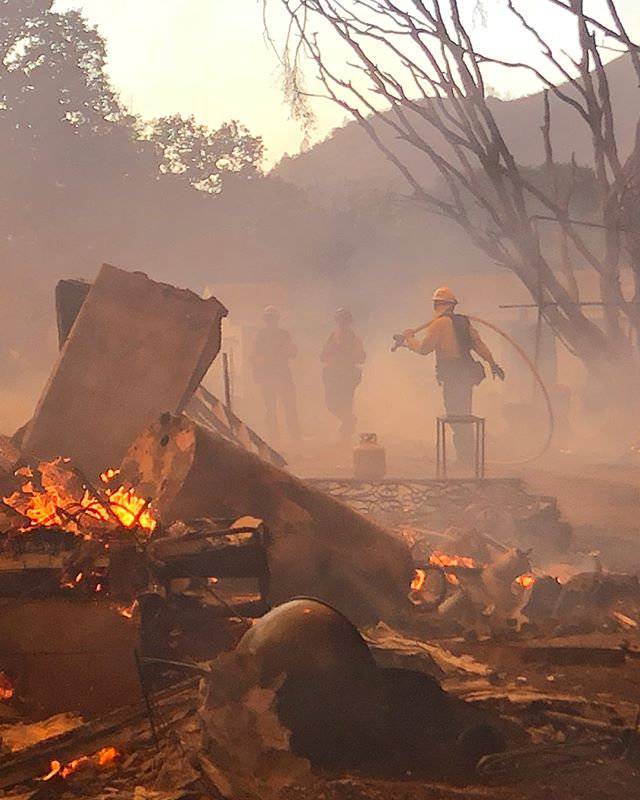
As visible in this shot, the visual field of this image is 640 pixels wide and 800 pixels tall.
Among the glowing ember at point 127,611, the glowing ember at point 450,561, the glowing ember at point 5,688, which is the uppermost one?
the glowing ember at point 127,611

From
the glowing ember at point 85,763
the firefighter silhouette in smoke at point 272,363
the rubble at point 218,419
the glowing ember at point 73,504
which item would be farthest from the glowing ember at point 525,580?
the firefighter silhouette in smoke at point 272,363

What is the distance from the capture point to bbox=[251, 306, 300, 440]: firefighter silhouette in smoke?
61.3 feet

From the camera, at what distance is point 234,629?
549cm

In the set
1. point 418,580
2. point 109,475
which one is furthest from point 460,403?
point 109,475

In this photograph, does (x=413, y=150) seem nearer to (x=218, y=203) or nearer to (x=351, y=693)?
(x=218, y=203)

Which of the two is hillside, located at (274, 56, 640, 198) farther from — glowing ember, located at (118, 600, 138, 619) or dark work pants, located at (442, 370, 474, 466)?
glowing ember, located at (118, 600, 138, 619)

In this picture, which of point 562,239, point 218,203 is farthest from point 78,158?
point 562,239

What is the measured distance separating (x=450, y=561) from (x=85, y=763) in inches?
164

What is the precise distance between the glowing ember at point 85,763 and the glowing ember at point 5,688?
1.04 metres

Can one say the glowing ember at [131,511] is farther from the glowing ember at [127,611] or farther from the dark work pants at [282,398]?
the dark work pants at [282,398]

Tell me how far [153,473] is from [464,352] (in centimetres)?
762

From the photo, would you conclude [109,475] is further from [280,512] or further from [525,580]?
[525,580]

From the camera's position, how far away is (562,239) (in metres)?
16.2

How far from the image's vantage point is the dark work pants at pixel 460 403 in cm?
1351
